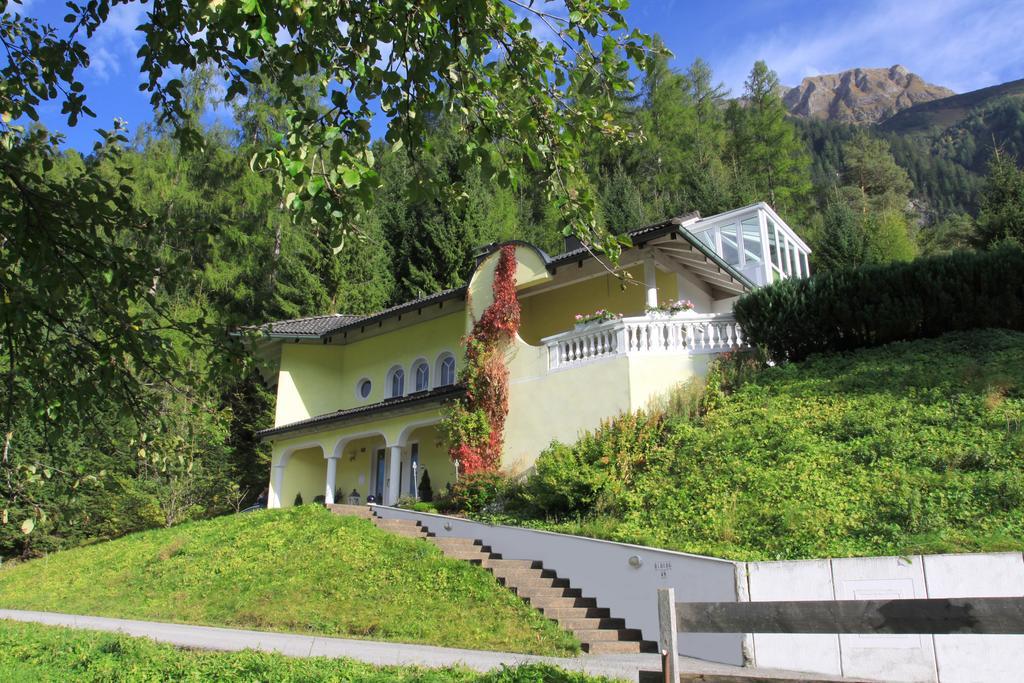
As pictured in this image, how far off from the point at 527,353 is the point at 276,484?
1098 centimetres

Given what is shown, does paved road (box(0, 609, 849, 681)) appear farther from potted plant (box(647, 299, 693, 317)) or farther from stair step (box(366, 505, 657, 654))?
potted plant (box(647, 299, 693, 317))

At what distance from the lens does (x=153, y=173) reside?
Result: 1174 inches

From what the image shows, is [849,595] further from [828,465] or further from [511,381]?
[511,381]

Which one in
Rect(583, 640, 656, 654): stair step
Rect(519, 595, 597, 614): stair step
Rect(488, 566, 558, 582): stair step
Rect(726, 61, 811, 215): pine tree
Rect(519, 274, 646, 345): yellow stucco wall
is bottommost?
Rect(583, 640, 656, 654): stair step

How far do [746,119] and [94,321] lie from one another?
45.4m

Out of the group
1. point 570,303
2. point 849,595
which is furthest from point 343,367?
point 849,595

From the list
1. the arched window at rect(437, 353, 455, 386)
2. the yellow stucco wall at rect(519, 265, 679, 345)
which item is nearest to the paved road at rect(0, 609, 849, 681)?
the yellow stucco wall at rect(519, 265, 679, 345)

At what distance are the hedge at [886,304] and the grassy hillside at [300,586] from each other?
26.8ft

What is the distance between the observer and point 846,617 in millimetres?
3861

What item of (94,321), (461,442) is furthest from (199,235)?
(461,442)

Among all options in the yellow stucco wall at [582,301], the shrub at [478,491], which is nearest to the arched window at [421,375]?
the yellow stucco wall at [582,301]

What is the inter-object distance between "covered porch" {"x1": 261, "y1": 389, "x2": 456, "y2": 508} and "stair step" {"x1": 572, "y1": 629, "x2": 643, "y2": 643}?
929cm

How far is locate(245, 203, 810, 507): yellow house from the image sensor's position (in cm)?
1595

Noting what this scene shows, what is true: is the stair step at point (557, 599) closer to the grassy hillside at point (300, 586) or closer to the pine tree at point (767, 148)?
the grassy hillside at point (300, 586)
